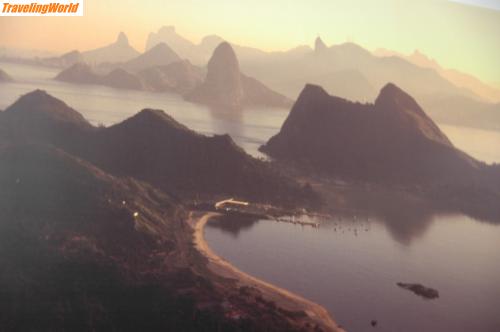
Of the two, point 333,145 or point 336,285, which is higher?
point 333,145

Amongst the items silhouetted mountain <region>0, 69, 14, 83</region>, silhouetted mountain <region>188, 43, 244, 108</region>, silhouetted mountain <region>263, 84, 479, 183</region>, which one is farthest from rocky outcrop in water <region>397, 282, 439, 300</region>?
silhouetted mountain <region>188, 43, 244, 108</region>

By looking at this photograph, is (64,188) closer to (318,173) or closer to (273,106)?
(318,173)

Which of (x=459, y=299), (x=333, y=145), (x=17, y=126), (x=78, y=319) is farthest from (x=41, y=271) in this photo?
(x=333, y=145)

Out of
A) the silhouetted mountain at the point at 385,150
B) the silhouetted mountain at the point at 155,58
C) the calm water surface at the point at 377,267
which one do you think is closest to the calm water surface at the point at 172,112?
the silhouetted mountain at the point at 385,150

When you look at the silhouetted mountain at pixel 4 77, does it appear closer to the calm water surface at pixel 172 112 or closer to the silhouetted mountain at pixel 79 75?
the calm water surface at pixel 172 112

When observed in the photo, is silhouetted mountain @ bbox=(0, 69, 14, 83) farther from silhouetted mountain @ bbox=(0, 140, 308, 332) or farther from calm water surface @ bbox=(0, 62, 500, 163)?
silhouetted mountain @ bbox=(0, 140, 308, 332)
